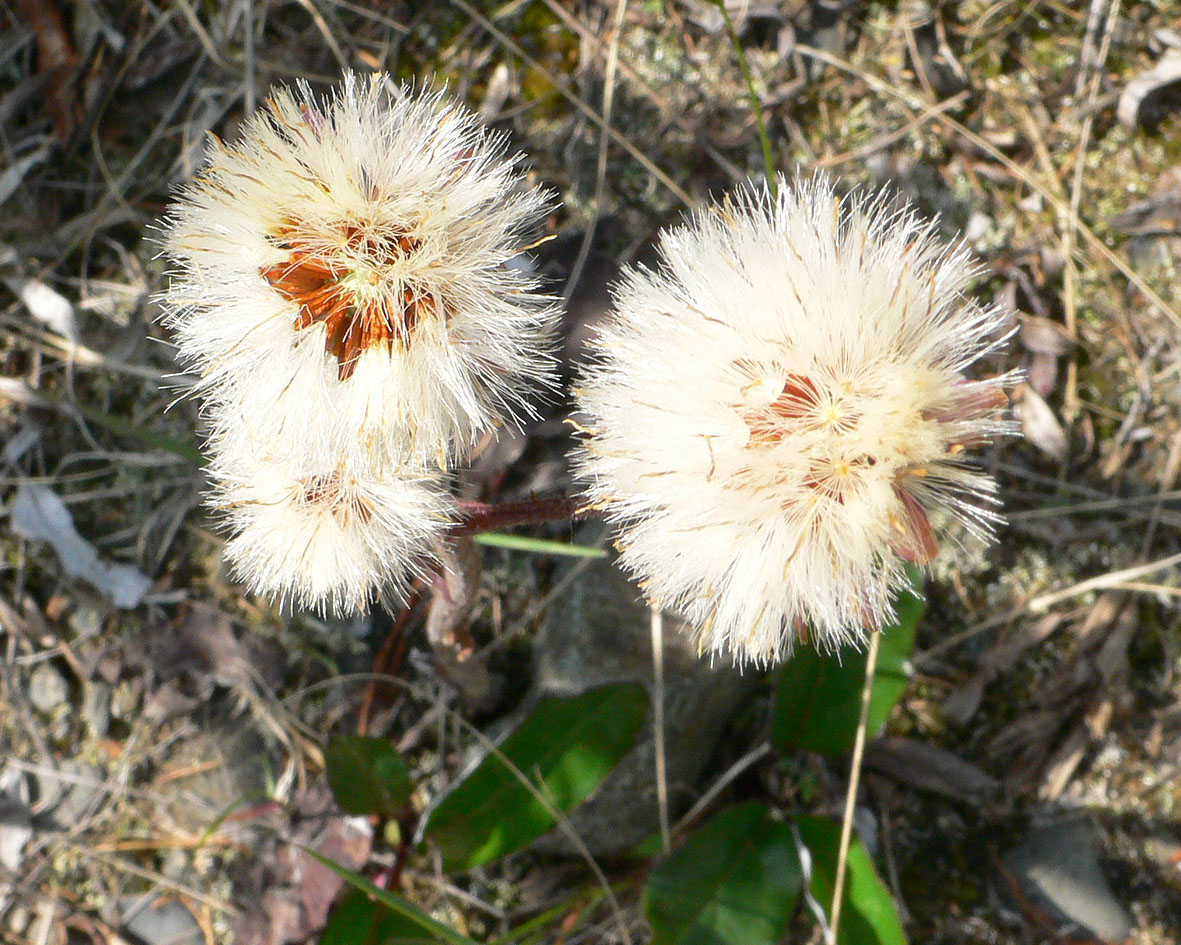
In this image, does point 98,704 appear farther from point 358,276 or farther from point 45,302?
point 358,276

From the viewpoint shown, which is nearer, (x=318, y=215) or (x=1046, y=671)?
(x=318, y=215)

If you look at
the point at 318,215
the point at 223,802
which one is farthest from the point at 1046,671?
the point at 223,802

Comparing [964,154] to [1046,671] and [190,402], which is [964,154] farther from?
[190,402]

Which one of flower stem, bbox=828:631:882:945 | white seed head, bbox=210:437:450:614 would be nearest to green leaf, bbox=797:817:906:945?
flower stem, bbox=828:631:882:945

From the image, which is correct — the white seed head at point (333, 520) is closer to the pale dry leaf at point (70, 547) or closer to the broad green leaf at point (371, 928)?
the broad green leaf at point (371, 928)

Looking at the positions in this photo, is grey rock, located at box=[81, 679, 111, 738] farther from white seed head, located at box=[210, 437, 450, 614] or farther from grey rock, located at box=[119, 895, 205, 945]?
white seed head, located at box=[210, 437, 450, 614]

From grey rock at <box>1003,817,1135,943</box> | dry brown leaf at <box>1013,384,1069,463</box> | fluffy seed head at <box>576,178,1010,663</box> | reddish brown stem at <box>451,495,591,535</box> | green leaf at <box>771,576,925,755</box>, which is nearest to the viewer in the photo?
fluffy seed head at <box>576,178,1010,663</box>
